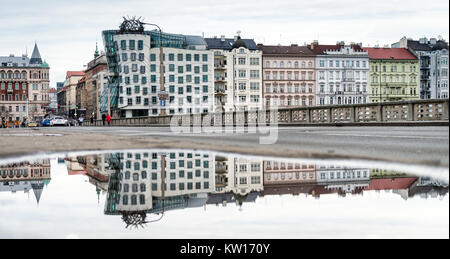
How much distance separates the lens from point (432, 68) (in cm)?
11406

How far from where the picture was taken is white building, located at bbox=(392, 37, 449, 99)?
373 feet

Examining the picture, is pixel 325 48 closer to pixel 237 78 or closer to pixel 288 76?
pixel 288 76

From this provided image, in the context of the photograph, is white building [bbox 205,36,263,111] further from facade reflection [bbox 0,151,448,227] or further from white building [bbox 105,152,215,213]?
Result: facade reflection [bbox 0,151,448,227]

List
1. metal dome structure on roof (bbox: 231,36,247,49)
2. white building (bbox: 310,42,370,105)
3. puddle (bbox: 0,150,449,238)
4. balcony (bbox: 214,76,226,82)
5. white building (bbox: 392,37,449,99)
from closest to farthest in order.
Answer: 1. puddle (bbox: 0,150,449,238)
2. metal dome structure on roof (bbox: 231,36,247,49)
3. balcony (bbox: 214,76,226,82)
4. white building (bbox: 310,42,370,105)
5. white building (bbox: 392,37,449,99)

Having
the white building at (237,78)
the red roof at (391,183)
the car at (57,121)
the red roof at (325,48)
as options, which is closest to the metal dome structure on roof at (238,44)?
the white building at (237,78)

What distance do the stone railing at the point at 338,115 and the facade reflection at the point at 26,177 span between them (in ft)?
63.7

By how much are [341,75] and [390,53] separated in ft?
40.1

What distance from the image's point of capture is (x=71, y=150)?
9039 millimetres

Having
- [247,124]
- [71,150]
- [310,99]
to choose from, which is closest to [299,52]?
[310,99]

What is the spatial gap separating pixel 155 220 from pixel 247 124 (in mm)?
34376

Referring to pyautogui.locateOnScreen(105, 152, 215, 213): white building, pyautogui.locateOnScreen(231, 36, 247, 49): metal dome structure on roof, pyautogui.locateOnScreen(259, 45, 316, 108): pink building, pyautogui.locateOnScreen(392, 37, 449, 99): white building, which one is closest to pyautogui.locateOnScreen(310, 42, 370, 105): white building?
pyautogui.locateOnScreen(259, 45, 316, 108): pink building

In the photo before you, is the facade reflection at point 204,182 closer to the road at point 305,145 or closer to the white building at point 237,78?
the road at point 305,145

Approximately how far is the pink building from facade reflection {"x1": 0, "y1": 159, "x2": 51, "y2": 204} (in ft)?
336

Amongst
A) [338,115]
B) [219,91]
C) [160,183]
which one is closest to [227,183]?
[160,183]
